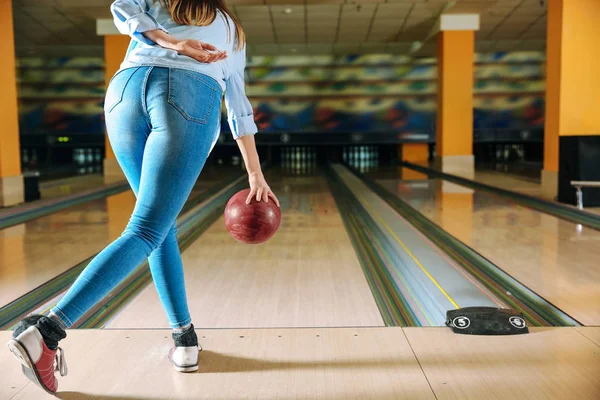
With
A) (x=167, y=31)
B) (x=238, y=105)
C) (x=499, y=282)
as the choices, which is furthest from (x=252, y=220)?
(x=499, y=282)

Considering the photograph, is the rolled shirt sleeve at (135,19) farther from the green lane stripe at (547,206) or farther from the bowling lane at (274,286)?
the green lane stripe at (547,206)

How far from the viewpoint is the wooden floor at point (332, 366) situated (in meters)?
1.55

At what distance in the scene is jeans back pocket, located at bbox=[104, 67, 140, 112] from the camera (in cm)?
151

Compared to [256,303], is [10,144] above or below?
above

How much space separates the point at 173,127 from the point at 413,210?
4456 millimetres

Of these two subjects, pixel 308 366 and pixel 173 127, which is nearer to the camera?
pixel 173 127

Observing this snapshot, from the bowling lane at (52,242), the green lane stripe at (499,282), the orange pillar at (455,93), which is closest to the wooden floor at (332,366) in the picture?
the green lane stripe at (499,282)

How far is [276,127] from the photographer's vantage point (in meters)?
15.4

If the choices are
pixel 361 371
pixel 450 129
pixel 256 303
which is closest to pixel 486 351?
pixel 361 371

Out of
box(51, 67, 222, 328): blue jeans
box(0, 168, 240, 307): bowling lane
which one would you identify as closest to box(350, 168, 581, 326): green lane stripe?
box(51, 67, 222, 328): blue jeans

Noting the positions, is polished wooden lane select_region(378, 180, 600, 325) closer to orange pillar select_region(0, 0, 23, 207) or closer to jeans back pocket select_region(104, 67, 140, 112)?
jeans back pocket select_region(104, 67, 140, 112)

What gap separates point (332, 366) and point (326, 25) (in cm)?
1006

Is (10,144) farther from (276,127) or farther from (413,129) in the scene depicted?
(413,129)

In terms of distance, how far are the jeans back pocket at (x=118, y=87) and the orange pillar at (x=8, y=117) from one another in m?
5.36
